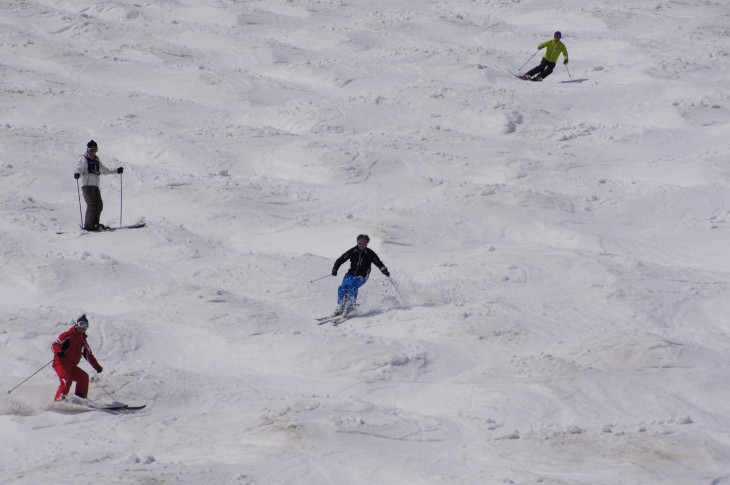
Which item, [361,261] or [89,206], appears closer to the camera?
[361,261]

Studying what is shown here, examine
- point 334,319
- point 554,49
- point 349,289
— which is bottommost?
point 334,319

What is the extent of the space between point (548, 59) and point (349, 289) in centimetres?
1698

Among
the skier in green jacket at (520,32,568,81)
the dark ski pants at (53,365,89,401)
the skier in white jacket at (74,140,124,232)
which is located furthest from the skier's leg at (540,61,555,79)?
the dark ski pants at (53,365,89,401)

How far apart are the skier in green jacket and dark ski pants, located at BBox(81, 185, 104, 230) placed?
51.1 ft

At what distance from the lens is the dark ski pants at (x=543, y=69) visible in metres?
31.3

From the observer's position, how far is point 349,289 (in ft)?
54.6

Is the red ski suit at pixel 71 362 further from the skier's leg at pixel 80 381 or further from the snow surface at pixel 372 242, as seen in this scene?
the snow surface at pixel 372 242

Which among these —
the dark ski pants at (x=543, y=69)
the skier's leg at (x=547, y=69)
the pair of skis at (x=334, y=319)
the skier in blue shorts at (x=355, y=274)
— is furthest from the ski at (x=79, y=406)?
the skier's leg at (x=547, y=69)

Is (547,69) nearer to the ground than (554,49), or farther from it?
nearer to the ground

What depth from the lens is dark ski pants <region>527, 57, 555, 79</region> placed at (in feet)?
103

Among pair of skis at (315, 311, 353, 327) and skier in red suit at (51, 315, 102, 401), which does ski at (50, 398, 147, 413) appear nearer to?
skier in red suit at (51, 315, 102, 401)

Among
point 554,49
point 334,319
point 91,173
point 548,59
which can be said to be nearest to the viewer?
point 334,319

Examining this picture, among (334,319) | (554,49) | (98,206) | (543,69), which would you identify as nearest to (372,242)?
(334,319)

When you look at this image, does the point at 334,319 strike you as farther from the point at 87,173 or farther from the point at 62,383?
the point at 87,173
